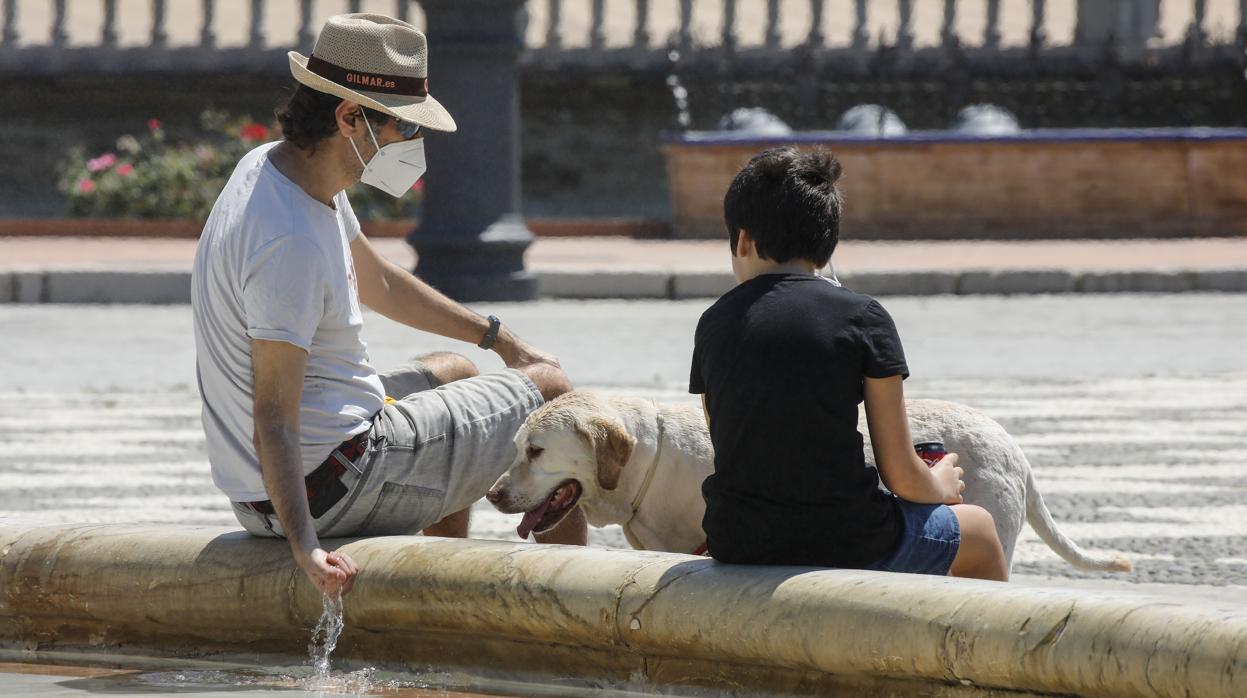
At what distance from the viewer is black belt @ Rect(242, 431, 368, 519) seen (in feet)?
16.8

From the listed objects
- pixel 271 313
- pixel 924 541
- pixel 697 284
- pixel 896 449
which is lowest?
pixel 697 284

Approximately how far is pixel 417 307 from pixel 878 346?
1.70 metres

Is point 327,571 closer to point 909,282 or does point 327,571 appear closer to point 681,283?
point 681,283

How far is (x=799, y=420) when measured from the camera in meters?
4.62

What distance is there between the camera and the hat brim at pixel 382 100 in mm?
5004

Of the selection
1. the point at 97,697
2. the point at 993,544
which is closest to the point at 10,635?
the point at 97,697

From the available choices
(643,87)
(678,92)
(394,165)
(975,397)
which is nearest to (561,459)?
(394,165)

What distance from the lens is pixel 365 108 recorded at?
5082mm

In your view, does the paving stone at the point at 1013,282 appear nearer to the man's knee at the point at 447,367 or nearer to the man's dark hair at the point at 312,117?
the man's knee at the point at 447,367

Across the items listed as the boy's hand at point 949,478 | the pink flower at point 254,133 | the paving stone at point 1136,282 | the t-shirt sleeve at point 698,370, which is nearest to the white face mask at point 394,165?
the t-shirt sleeve at point 698,370

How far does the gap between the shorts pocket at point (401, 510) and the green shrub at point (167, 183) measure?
1581 cm

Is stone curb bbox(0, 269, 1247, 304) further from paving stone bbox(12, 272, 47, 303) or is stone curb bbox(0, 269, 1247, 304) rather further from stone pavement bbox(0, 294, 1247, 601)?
stone pavement bbox(0, 294, 1247, 601)

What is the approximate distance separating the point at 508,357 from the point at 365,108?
103 centimetres

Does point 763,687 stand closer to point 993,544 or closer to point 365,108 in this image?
point 993,544
